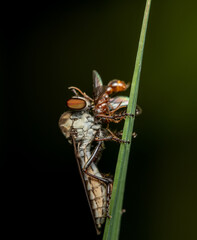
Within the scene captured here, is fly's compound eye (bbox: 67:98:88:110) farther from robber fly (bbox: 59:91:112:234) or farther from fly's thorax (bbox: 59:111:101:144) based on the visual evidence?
fly's thorax (bbox: 59:111:101:144)

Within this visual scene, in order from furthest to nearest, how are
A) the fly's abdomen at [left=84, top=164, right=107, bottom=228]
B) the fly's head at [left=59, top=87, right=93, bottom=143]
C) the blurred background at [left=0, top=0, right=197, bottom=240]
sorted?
the blurred background at [left=0, top=0, right=197, bottom=240]
the fly's head at [left=59, top=87, right=93, bottom=143]
the fly's abdomen at [left=84, top=164, right=107, bottom=228]

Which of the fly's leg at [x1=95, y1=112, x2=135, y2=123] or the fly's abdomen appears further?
the fly's abdomen

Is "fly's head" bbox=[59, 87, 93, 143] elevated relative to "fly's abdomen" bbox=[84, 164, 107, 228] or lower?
elevated

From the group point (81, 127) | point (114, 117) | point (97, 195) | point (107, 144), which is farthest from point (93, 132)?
point (107, 144)

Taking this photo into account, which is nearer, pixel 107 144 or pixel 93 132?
pixel 93 132

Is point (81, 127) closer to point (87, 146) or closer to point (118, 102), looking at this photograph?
point (87, 146)

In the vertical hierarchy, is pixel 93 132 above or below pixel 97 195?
above

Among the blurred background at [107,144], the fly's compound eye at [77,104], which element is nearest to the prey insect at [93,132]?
the fly's compound eye at [77,104]

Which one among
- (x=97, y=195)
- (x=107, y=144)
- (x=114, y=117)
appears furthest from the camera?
(x=107, y=144)

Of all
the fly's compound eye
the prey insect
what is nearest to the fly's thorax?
the prey insect

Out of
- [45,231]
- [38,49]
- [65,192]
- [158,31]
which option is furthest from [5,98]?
[158,31]
